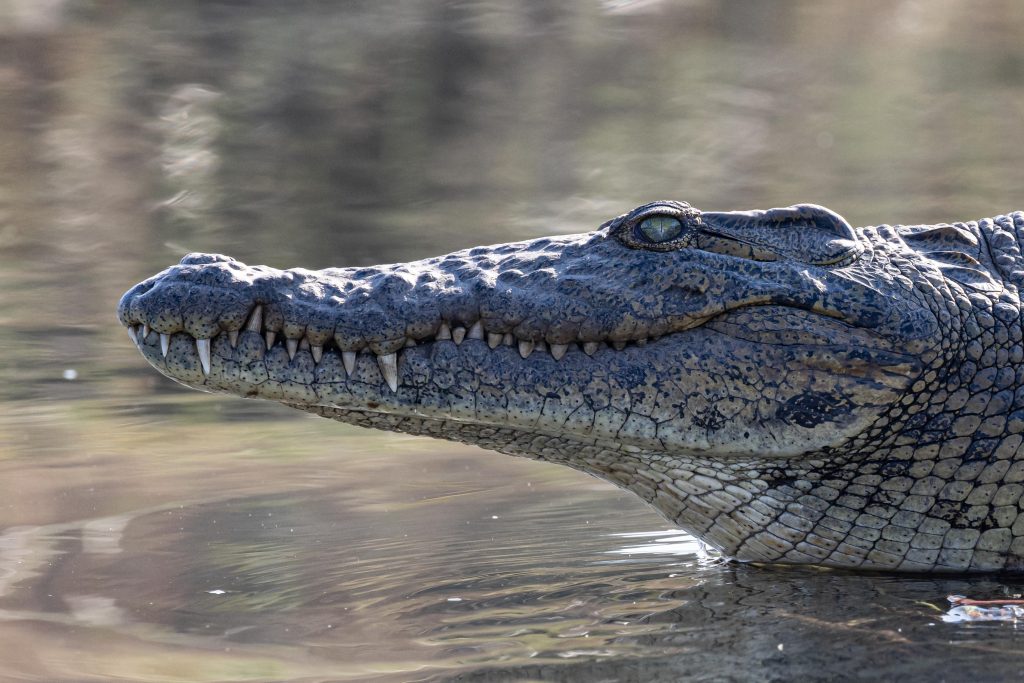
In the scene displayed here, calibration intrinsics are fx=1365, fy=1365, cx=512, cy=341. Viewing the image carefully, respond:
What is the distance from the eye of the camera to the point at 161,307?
11.4 feet

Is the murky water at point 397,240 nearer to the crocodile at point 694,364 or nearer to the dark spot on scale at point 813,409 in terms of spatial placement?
the crocodile at point 694,364

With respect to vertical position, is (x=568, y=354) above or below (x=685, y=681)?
above

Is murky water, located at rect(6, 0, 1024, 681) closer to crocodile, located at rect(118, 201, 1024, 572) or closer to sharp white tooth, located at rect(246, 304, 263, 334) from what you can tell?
crocodile, located at rect(118, 201, 1024, 572)

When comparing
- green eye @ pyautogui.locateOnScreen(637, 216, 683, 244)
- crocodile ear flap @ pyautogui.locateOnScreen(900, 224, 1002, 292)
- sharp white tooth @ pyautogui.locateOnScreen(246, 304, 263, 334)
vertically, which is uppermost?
green eye @ pyautogui.locateOnScreen(637, 216, 683, 244)

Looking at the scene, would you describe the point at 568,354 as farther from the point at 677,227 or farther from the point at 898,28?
the point at 898,28

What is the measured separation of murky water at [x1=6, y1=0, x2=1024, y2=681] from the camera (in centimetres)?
336

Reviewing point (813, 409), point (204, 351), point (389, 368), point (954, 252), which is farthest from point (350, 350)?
point (954, 252)

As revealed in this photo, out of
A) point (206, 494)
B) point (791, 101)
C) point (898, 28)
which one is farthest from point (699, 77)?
point (206, 494)

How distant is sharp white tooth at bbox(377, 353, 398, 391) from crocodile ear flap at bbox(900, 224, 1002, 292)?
1548 millimetres

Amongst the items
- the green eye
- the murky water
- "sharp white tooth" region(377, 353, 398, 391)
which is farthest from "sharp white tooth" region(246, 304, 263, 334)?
the green eye

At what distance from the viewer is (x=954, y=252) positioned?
3891 millimetres

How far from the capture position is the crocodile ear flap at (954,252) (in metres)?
3.81

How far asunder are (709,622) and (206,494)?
2.30 m

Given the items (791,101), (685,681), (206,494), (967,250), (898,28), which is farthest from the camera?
Result: (898,28)
